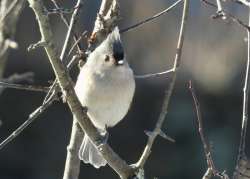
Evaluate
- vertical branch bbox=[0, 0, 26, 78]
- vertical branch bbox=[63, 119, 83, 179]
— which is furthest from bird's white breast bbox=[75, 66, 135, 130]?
vertical branch bbox=[0, 0, 26, 78]

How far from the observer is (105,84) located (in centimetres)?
372

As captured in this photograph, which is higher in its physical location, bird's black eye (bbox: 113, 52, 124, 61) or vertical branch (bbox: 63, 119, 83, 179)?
bird's black eye (bbox: 113, 52, 124, 61)

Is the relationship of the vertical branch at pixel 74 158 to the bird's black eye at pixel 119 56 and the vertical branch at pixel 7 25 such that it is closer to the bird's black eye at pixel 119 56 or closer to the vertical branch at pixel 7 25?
the bird's black eye at pixel 119 56

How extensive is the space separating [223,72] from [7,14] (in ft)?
22.6

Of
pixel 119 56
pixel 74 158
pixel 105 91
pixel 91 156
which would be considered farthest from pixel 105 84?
pixel 74 158

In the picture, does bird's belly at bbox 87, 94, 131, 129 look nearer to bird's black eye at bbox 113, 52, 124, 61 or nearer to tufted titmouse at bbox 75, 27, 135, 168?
tufted titmouse at bbox 75, 27, 135, 168

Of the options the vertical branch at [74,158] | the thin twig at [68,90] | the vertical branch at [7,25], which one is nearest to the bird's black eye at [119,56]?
the vertical branch at [74,158]

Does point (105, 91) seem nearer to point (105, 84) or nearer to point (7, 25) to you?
point (105, 84)

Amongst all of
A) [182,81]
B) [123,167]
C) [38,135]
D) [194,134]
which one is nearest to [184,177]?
[194,134]

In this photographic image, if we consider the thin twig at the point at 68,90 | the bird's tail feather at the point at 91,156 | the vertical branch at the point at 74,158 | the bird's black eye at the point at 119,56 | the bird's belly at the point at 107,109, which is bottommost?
the bird's tail feather at the point at 91,156

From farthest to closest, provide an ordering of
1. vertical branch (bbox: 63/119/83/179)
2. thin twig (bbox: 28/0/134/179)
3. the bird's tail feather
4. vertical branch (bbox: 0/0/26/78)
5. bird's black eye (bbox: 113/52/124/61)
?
the bird's tail feather < bird's black eye (bbox: 113/52/124/61) < vertical branch (bbox: 63/119/83/179) < vertical branch (bbox: 0/0/26/78) < thin twig (bbox: 28/0/134/179)

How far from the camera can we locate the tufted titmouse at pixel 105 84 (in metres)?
3.69

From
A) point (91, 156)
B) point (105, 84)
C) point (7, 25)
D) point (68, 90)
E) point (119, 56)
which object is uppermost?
point (7, 25)

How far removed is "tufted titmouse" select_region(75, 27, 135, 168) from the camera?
12.1 ft
